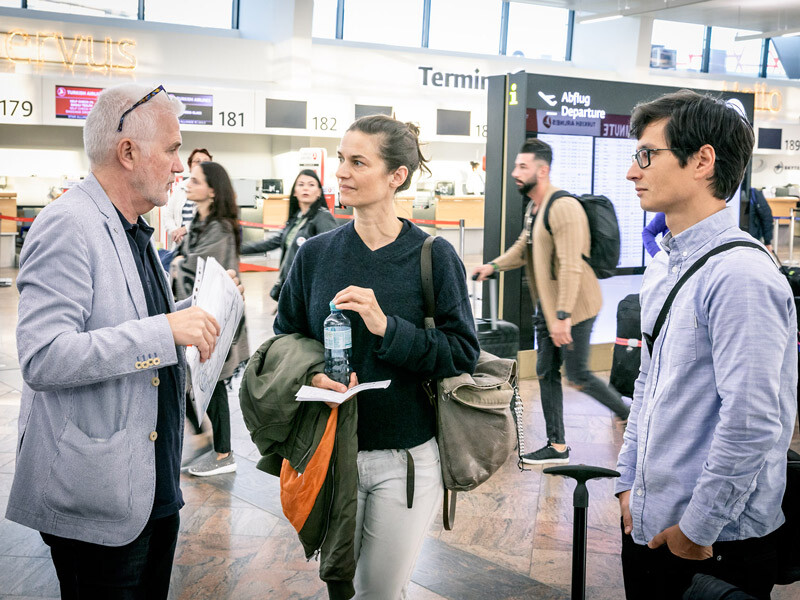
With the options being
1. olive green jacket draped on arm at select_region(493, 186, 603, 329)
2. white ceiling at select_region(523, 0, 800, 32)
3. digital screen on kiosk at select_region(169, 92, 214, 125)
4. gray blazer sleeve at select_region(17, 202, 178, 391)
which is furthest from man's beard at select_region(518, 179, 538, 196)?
white ceiling at select_region(523, 0, 800, 32)

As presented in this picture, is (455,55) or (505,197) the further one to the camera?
(455,55)

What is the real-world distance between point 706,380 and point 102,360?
1.16m

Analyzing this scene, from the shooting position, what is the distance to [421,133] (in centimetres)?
1559

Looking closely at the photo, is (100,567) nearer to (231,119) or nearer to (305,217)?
(305,217)

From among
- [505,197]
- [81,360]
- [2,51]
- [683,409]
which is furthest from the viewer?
[2,51]

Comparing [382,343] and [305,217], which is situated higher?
[305,217]

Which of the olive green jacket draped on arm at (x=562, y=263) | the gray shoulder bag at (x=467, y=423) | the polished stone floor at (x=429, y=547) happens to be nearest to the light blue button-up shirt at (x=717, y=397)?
the gray shoulder bag at (x=467, y=423)

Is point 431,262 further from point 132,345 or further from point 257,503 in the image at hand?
point 257,503

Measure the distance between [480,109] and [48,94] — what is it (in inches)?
363

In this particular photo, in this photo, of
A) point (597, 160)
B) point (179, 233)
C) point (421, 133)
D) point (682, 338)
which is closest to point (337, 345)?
point (682, 338)

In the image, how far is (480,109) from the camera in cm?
1848

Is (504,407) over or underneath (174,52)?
underneath

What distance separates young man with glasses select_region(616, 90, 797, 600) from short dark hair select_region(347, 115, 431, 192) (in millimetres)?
Result: 605

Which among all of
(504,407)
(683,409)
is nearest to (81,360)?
(504,407)
